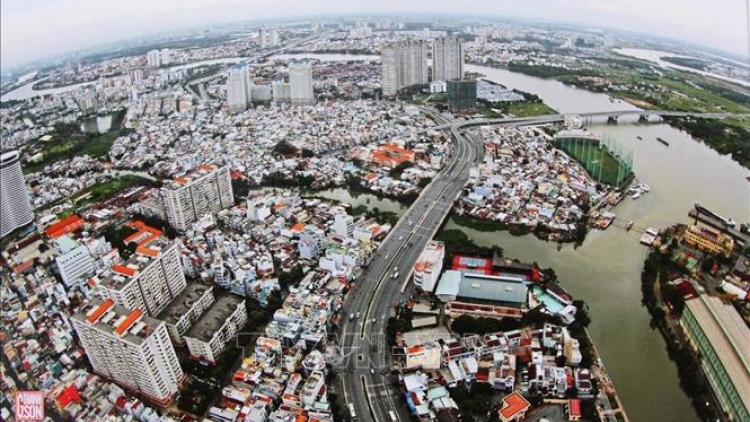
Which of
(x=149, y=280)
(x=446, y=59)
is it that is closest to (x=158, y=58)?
(x=446, y=59)

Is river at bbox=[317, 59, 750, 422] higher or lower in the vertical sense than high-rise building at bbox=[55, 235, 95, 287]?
lower

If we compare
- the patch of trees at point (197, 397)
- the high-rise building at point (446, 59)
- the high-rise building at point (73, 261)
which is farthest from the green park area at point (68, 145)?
the high-rise building at point (446, 59)

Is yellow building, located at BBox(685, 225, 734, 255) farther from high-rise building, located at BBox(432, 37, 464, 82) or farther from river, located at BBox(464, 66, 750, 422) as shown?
high-rise building, located at BBox(432, 37, 464, 82)

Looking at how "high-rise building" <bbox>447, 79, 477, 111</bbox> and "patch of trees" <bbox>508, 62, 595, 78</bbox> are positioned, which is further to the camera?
"patch of trees" <bbox>508, 62, 595, 78</bbox>

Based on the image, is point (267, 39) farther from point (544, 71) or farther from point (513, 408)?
point (513, 408)

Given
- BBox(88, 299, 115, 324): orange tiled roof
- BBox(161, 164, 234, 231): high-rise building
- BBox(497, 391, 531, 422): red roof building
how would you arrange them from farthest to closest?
BBox(161, 164, 234, 231): high-rise building, BBox(88, 299, 115, 324): orange tiled roof, BBox(497, 391, 531, 422): red roof building

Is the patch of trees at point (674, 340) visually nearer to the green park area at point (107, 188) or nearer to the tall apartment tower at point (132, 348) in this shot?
the tall apartment tower at point (132, 348)

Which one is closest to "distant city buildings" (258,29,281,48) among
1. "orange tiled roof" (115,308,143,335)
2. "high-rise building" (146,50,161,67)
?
"high-rise building" (146,50,161,67)

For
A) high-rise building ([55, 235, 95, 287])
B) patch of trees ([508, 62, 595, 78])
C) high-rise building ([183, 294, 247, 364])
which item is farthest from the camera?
patch of trees ([508, 62, 595, 78])
